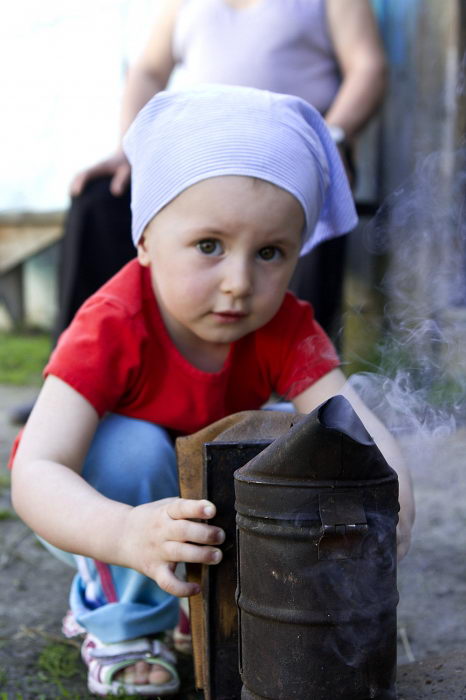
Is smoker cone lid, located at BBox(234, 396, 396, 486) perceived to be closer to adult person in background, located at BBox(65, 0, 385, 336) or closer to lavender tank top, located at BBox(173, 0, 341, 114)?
adult person in background, located at BBox(65, 0, 385, 336)

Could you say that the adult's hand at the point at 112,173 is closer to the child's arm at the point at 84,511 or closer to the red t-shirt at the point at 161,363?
the red t-shirt at the point at 161,363

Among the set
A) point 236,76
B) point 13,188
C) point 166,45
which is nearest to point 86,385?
point 236,76

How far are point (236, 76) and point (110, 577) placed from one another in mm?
2059

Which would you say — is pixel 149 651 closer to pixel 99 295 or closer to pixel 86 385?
pixel 86 385

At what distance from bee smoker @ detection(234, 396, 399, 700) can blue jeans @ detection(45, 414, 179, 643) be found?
25.2 inches

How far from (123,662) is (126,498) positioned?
312 mm

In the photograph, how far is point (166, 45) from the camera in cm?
367

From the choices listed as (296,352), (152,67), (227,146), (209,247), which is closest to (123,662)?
(296,352)

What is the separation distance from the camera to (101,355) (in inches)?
69.0

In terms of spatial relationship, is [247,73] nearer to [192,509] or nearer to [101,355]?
[101,355]

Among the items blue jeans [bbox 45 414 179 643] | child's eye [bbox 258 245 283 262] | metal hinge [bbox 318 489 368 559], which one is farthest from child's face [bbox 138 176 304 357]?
metal hinge [bbox 318 489 368 559]

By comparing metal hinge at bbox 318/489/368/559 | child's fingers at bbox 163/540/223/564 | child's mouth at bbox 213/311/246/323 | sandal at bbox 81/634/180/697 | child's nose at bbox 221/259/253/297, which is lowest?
sandal at bbox 81/634/180/697

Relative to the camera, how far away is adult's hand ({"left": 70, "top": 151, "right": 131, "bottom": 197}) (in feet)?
10.8

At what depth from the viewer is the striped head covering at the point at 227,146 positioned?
5.65ft
